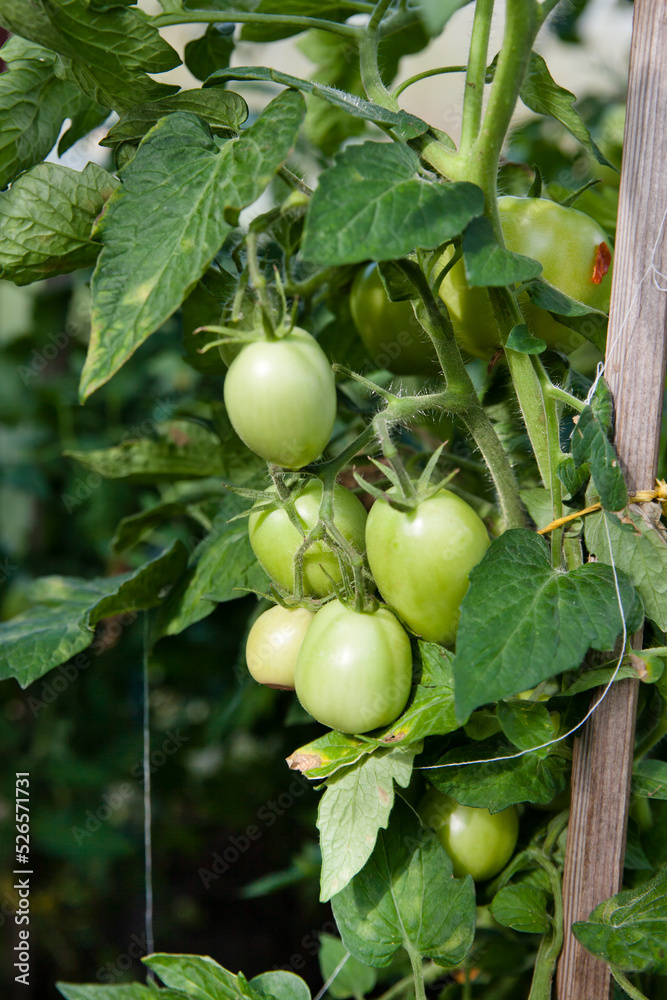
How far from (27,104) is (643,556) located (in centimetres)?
48

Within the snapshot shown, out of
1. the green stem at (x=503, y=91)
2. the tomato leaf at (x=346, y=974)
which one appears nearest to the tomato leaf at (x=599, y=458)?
the green stem at (x=503, y=91)

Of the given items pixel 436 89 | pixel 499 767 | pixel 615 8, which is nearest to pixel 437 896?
pixel 499 767

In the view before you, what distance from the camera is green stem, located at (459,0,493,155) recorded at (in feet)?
1.37

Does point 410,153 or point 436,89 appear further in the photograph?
point 436,89

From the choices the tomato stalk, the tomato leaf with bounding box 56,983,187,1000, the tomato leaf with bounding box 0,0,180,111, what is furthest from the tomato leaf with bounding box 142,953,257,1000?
the tomato leaf with bounding box 0,0,180,111

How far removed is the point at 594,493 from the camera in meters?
0.44

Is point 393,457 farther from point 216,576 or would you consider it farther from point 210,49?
point 210,49

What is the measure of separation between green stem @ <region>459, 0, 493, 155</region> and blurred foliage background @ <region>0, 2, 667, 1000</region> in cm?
87

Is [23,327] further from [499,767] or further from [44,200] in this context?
[499,767]

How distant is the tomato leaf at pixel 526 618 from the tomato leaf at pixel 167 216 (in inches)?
7.8

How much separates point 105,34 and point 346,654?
0.37 m

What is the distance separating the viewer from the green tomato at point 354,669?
1.38ft

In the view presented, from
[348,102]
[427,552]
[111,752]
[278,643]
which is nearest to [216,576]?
[278,643]

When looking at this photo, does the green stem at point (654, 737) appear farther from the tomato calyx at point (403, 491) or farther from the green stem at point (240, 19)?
the green stem at point (240, 19)
